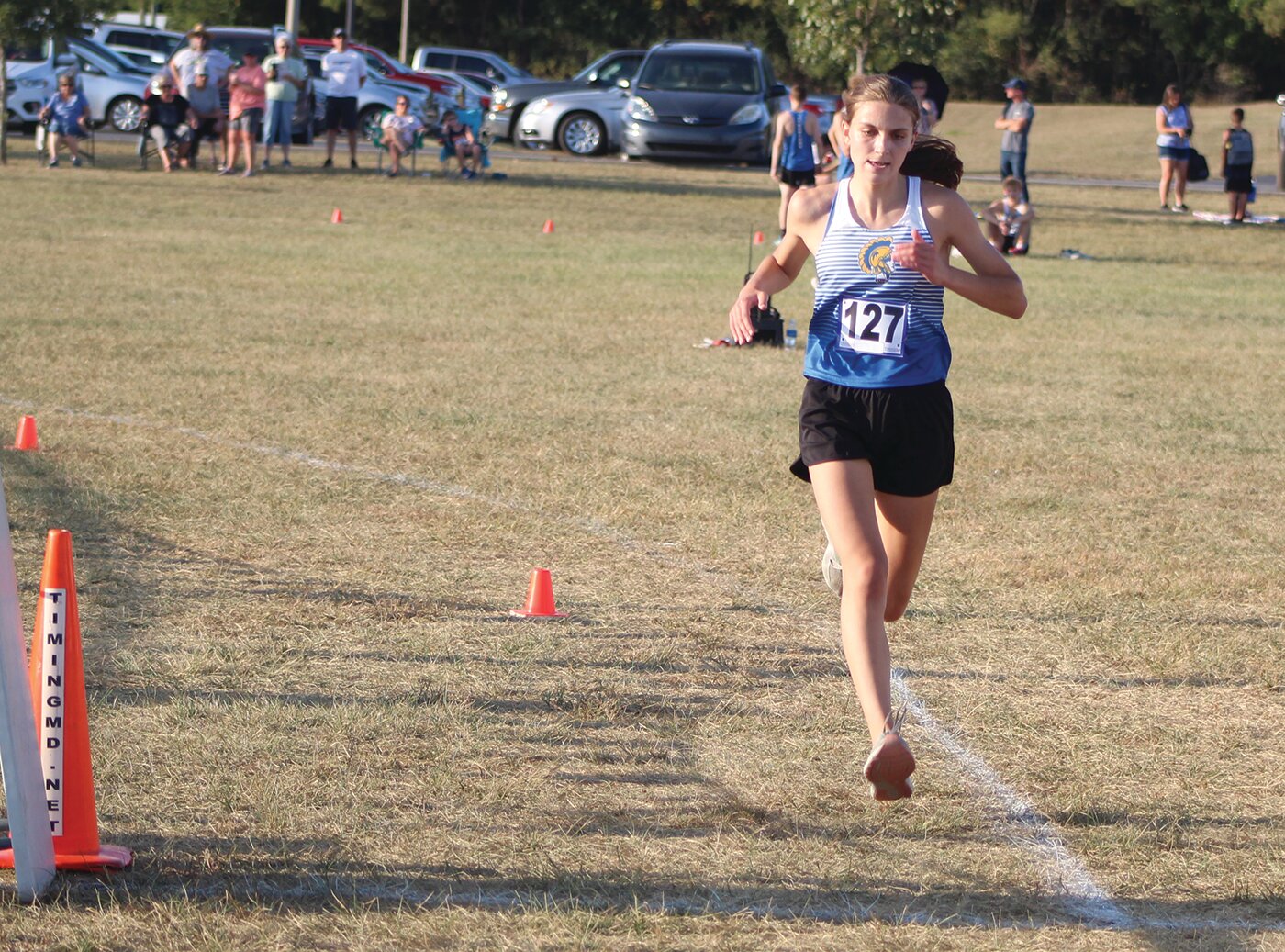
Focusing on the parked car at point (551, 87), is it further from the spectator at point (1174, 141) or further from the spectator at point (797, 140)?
the spectator at point (797, 140)

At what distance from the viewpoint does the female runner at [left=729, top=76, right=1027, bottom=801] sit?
457cm

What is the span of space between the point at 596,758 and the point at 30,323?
913 cm

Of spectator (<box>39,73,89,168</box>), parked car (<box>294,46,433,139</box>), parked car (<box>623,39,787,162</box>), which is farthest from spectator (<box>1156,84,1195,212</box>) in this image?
spectator (<box>39,73,89,168</box>)

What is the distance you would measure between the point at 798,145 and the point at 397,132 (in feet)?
29.4

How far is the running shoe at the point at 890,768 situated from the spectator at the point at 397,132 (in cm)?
2343

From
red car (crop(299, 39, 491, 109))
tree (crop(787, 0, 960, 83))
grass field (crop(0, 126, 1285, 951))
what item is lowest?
grass field (crop(0, 126, 1285, 951))

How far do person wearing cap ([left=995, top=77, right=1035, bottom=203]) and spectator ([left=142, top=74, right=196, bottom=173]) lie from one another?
12.3 m

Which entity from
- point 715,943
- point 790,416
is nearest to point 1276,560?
point 790,416

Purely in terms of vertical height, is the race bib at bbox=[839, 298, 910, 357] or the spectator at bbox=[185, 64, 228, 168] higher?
the spectator at bbox=[185, 64, 228, 168]

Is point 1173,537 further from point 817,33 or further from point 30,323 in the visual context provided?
point 817,33

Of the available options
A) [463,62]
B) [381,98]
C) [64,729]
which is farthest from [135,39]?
[64,729]

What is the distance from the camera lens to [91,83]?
31578 millimetres

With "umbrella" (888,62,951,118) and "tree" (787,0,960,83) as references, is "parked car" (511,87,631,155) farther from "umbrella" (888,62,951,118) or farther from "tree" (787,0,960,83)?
"umbrella" (888,62,951,118)

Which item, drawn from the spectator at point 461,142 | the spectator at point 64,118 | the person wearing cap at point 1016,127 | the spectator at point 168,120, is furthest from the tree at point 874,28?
the spectator at point 64,118
